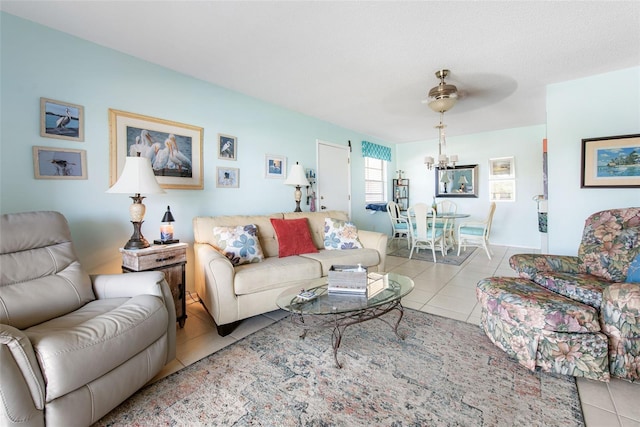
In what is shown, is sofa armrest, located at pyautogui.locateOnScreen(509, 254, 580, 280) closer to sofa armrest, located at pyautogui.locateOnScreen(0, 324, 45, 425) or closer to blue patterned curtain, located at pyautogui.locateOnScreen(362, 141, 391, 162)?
sofa armrest, located at pyautogui.locateOnScreen(0, 324, 45, 425)

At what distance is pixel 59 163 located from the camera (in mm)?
2104

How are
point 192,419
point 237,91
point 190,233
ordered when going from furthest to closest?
1. point 237,91
2. point 190,233
3. point 192,419

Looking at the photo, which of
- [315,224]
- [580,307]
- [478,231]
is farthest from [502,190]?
[580,307]

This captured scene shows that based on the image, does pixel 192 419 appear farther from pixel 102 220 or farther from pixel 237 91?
pixel 237 91

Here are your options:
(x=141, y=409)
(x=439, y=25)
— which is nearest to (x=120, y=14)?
(x=439, y=25)

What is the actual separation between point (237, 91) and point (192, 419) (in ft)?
10.4

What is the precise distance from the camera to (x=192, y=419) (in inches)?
53.4

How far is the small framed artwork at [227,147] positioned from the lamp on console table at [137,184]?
1069 mm

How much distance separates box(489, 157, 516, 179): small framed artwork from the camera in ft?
17.5

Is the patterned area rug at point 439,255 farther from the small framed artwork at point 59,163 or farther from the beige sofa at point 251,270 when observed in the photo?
the small framed artwork at point 59,163

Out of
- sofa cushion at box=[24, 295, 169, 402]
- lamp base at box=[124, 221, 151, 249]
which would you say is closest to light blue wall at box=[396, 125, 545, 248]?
lamp base at box=[124, 221, 151, 249]

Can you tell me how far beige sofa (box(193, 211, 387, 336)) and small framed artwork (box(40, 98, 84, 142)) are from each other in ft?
3.82

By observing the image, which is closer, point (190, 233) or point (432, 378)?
point (432, 378)

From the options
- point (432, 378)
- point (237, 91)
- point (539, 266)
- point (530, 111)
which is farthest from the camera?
point (530, 111)
